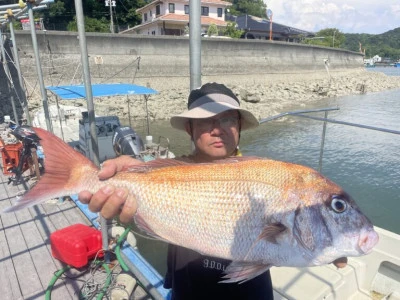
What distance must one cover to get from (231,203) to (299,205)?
1.26 ft

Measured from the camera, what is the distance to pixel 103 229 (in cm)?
417

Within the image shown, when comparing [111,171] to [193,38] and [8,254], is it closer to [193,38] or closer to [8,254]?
[193,38]

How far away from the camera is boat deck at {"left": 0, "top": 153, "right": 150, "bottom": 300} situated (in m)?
3.88

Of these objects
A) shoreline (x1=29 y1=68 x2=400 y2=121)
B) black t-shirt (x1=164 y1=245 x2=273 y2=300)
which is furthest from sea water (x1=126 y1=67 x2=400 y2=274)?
black t-shirt (x1=164 y1=245 x2=273 y2=300)

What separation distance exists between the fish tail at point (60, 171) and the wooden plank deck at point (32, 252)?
2.62 metres

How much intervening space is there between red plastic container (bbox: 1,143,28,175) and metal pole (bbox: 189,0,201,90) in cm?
664

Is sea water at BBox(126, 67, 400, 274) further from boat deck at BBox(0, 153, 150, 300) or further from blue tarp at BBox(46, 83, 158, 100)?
blue tarp at BBox(46, 83, 158, 100)

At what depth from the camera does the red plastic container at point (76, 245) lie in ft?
13.5

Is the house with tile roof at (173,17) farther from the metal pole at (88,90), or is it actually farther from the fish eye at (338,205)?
the fish eye at (338,205)

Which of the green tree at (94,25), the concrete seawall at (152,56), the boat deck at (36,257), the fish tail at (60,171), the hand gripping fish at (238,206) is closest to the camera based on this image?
the hand gripping fish at (238,206)

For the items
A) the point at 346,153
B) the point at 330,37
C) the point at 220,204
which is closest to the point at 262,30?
the point at 330,37

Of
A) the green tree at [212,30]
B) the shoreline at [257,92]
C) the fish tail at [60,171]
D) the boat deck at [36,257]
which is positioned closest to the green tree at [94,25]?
the green tree at [212,30]

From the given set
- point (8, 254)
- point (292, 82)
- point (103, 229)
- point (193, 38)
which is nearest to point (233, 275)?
point (193, 38)

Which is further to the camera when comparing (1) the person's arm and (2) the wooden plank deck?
(2) the wooden plank deck
